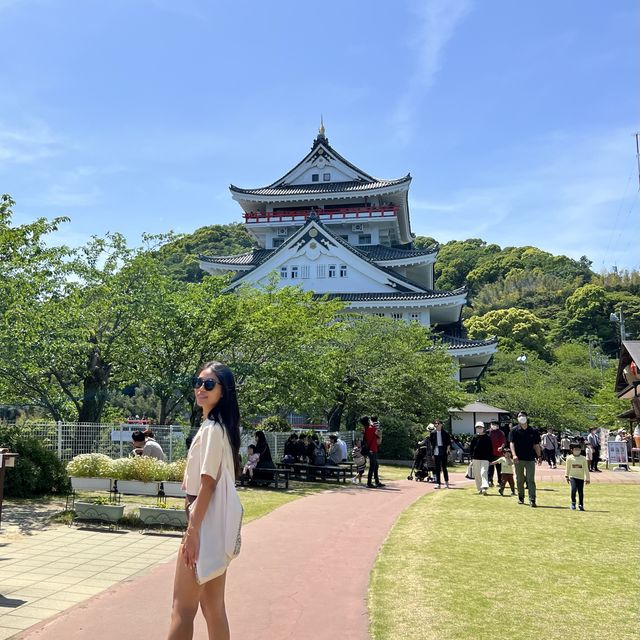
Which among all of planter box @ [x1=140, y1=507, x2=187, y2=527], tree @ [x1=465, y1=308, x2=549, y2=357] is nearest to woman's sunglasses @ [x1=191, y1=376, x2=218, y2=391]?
planter box @ [x1=140, y1=507, x2=187, y2=527]

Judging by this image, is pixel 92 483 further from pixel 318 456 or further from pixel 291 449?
pixel 291 449

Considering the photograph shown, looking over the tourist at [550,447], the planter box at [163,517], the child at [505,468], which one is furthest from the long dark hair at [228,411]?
the tourist at [550,447]

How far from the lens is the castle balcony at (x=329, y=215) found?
42625 millimetres

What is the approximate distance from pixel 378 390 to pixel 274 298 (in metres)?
6.76

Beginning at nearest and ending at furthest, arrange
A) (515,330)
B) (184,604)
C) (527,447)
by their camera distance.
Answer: (184,604)
(527,447)
(515,330)

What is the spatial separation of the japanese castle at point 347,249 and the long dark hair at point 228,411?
1168 inches

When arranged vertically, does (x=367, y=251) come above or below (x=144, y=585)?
above

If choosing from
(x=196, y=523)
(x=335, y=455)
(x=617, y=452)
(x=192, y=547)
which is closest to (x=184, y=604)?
(x=192, y=547)

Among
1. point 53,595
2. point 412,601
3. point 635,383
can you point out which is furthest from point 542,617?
point 635,383

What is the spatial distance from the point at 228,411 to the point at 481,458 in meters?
11.7

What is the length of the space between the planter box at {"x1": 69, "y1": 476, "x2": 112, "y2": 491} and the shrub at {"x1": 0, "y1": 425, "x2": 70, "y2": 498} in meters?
1.19

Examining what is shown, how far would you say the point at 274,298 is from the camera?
19094mm

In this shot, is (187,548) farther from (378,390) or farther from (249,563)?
(378,390)

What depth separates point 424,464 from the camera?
17.2 meters
